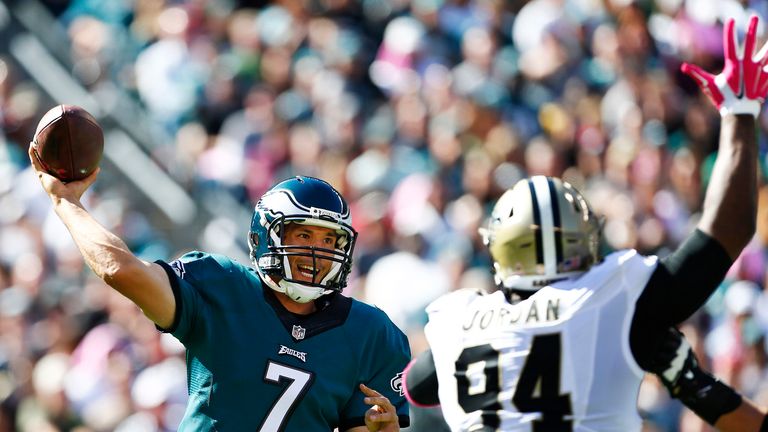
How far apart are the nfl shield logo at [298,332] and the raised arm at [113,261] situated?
498mm

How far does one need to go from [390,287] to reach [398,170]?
1.57 meters

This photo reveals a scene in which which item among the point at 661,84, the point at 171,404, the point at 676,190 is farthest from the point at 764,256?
the point at 171,404

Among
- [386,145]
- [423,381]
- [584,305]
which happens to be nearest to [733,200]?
[584,305]

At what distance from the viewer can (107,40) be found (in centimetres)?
1276

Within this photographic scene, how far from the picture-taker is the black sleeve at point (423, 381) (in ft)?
14.2

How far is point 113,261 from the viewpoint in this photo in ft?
15.0

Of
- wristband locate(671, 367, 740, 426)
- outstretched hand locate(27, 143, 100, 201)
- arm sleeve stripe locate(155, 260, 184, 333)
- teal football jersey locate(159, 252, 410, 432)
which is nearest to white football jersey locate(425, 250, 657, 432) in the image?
wristband locate(671, 367, 740, 426)

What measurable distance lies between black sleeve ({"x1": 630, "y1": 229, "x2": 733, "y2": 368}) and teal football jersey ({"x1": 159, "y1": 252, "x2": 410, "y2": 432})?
1458mm

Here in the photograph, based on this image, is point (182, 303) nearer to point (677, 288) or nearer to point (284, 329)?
point (284, 329)

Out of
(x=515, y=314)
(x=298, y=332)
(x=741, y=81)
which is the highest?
(x=741, y=81)

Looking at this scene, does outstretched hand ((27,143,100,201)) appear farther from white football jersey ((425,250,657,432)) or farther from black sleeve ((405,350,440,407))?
white football jersey ((425,250,657,432))

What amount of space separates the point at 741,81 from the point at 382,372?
1.87 metres

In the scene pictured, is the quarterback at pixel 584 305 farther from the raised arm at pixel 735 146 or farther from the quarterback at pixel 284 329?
the quarterback at pixel 284 329

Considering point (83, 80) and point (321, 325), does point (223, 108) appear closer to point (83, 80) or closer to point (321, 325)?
point (83, 80)
